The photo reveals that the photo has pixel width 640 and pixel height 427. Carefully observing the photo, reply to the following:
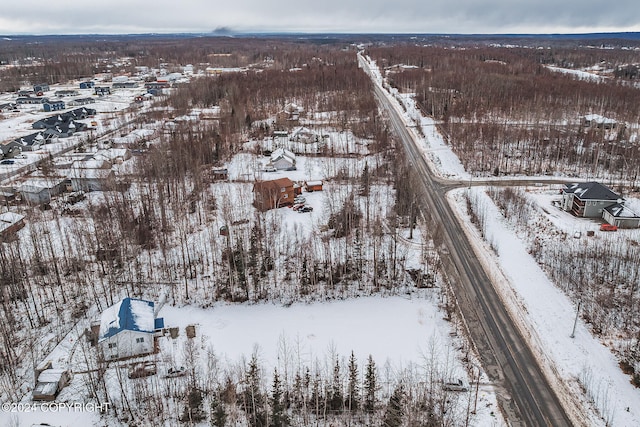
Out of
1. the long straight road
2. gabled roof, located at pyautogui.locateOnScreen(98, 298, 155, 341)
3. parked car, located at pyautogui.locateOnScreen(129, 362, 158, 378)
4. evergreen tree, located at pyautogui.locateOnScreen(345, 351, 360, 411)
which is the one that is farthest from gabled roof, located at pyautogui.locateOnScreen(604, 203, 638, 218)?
parked car, located at pyautogui.locateOnScreen(129, 362, 158, 378)

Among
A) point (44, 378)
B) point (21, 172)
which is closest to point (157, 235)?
point (44, 378)

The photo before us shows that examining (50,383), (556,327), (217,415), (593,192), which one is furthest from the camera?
(593,192)

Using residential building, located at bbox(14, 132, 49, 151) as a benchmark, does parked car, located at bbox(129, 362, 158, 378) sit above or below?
below

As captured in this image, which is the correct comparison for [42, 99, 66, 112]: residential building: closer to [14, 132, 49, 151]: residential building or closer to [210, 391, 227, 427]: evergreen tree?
[14, 132, 49, 151]: residential building

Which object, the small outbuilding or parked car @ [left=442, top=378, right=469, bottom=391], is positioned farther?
the small outbuilding

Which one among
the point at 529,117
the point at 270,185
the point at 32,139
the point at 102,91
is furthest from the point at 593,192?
the point at 102,91

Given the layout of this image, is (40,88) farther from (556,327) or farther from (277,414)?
(556,327)

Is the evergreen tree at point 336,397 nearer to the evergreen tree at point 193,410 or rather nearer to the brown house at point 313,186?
the evergreen tree at point 193,410
